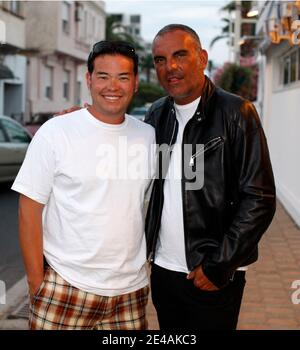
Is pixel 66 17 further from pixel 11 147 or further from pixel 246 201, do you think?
pixel 246 201

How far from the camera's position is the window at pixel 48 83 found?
29.3m

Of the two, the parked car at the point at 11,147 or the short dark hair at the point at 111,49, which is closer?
the short dark hair at the point at 111,49

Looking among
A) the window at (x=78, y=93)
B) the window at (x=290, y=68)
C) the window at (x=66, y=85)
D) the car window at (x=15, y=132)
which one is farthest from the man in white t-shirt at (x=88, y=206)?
the window at (x=78, y=93)

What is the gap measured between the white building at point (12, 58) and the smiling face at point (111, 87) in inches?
686

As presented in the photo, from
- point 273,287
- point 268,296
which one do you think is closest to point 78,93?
point 273,287

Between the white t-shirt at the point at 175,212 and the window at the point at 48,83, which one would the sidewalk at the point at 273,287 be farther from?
the window at the point at 48,83

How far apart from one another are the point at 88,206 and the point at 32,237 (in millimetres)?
285

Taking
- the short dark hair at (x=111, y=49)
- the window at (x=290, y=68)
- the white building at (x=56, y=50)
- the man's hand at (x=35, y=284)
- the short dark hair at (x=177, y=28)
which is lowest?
the man's hand at (x=35, y=284)

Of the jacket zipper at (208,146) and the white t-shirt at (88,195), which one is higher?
the jacket zipper at (208,146)

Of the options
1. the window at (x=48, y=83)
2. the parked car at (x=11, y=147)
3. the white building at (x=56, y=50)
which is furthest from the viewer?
the window at (x=48, y=83)

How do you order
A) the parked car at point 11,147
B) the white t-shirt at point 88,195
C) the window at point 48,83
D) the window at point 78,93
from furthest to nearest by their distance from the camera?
the window at point 78,93 < the window at point 48,83 < the parked car at point 11,147 < the white t-shirt at point 88,195

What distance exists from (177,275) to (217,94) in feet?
2.83

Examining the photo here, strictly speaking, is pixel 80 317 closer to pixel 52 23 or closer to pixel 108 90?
pixel 108 90

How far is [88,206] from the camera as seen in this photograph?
7.66 feet
